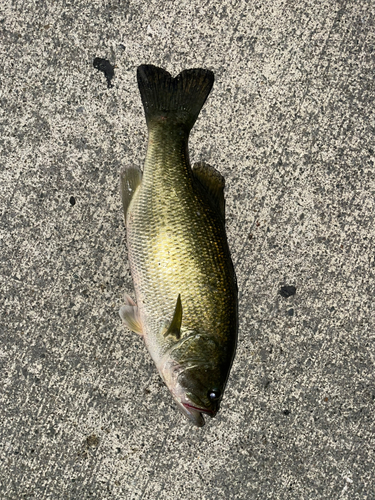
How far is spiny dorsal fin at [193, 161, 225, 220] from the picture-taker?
271cm

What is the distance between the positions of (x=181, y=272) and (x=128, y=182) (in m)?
0.66

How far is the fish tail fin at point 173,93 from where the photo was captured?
2.81 m

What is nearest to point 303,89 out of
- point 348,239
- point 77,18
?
point 348,239

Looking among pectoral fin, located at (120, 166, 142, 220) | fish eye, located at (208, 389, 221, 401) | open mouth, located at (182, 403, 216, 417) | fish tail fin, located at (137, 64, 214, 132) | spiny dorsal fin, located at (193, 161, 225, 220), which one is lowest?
open mouth, located at (182, 403, 216, 417)

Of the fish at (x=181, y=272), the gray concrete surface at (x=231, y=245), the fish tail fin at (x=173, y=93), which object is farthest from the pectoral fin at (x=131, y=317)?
the fish tail fin at (x=173, y=93)

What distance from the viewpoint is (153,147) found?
2730 mm

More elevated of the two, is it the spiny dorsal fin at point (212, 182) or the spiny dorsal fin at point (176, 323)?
the spiny dorsal fin at point (212, 182)

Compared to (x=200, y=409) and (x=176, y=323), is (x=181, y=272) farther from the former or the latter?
(x=200, y=409)

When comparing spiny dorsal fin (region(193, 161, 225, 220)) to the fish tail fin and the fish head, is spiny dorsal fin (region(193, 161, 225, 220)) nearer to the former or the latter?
the fish tail fin

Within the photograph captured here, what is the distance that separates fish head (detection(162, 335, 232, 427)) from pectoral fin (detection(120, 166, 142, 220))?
0.87 meters

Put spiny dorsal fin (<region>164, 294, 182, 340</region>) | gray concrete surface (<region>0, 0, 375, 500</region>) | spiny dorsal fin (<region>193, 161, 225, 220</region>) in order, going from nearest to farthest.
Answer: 1. spiny dorsal fin (<region>164, 294, 182, 340</region>)
2. spiny dorsal fin (<region>193, 161, 225, 220</region>)
3. gray concrete surface (<region>0, 0, 375, 500</region>)

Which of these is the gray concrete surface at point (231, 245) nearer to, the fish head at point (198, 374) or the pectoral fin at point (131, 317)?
the pectoral fin at point (131, 317)

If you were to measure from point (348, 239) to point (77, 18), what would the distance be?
219cm

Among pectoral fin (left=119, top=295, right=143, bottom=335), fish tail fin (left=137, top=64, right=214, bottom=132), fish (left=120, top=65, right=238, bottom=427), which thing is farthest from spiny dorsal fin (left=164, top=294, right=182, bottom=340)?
fish tail fin (left=137, top=64, right=214, bottom=132)
